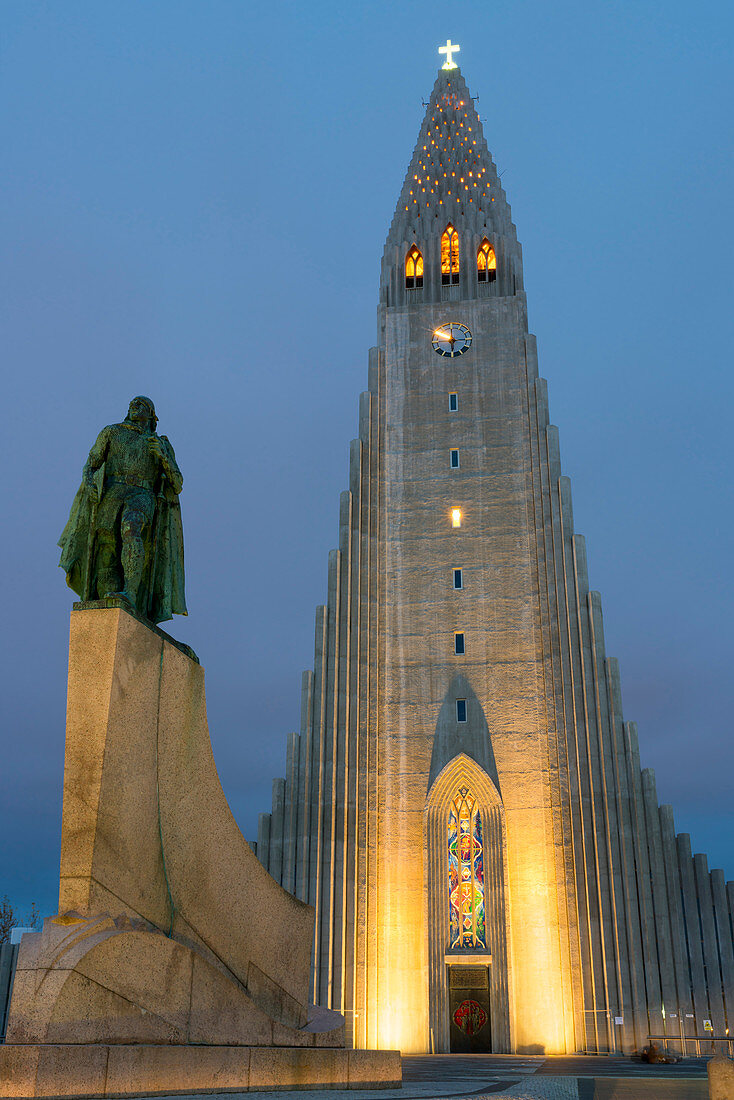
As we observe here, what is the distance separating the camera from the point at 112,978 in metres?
6.59

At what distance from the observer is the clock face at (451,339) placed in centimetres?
3153

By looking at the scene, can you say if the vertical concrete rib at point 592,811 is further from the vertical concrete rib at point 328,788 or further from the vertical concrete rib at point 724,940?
the vertical concrete rib at point 328,788

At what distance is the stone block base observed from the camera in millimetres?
5816

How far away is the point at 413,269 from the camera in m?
33.3

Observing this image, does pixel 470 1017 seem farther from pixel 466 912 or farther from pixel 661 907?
pixel 661 907

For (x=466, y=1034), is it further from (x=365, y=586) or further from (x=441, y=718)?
(x=365, y=586)

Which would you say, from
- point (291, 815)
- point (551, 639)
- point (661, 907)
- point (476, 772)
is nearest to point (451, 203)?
point (551, 639)

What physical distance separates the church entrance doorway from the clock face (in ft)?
59.9

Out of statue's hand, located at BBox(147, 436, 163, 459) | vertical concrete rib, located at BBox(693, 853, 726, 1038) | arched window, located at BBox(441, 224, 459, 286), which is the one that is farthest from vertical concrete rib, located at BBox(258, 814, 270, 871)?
statue's hand, located at BBox(147, 436, 163, 459)

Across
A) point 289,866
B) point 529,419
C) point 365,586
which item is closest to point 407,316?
point 529,419

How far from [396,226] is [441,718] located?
689 inches

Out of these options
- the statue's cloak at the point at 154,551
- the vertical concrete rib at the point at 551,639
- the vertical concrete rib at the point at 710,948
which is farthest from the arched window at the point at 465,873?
the statue's cloak at the point at 154,551

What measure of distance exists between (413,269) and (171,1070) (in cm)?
2989

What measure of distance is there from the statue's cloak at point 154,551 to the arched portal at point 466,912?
1892 cm
